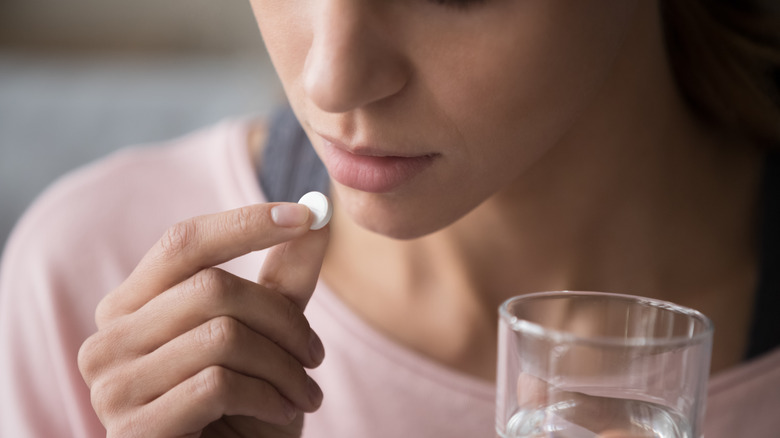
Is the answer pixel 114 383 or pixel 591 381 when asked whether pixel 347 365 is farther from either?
pixel 591 381

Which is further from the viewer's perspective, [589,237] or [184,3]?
[184,3]

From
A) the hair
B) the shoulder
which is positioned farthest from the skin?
the shoulder

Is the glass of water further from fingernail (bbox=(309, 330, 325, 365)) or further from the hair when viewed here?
the hair

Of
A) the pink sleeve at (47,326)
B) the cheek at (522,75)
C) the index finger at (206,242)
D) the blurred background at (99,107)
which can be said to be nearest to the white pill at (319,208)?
the index finger at (206,242)

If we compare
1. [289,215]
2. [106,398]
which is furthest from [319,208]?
[106,398]

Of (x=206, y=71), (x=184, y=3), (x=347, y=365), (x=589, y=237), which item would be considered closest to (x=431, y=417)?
(x=347, y=365)

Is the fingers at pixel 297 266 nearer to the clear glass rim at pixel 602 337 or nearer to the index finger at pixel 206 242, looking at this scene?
the index finger at pixel 206 242

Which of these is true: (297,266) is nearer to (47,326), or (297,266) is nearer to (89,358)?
(89,358)
